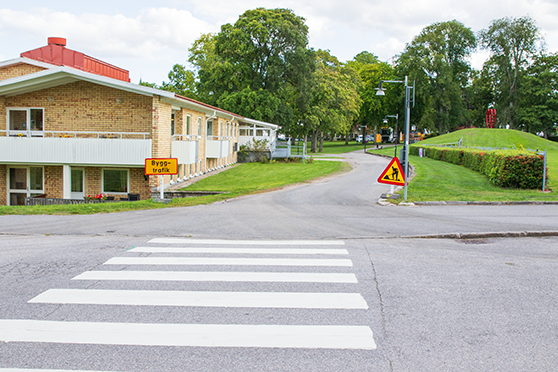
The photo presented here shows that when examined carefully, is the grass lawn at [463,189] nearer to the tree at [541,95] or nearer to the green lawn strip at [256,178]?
the green lawn strip at [256,178]

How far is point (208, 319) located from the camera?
5.12 m

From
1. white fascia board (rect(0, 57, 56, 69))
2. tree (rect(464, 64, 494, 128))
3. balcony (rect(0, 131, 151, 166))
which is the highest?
tree (rect(464, 64, 494, 128))

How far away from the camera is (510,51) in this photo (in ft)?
226

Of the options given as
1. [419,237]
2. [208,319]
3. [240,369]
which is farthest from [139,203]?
[240,369]

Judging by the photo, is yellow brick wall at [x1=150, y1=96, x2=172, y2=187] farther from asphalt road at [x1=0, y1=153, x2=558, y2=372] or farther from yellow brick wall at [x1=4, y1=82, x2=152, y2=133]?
asphalt road at [x1=0, y1=153, x2=558, y2=372]

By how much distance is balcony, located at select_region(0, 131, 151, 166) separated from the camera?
1997 centimetres

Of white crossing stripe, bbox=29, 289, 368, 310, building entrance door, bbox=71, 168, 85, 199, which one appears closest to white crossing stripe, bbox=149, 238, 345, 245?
white crossing stripe, bbox=29, 289, 368, 310

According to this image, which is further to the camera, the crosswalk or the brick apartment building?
the brick apartment building

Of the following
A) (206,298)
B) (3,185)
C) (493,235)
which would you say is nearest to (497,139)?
(493,235)

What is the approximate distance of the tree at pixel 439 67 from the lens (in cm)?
6794

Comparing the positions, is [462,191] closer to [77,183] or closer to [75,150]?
[75,150]

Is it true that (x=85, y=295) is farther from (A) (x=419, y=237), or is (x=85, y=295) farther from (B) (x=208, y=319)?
(A) (x=419, y=237)

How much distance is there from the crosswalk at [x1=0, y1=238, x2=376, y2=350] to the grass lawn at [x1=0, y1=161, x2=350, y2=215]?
5.92 metres

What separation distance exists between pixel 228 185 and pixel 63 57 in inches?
458
